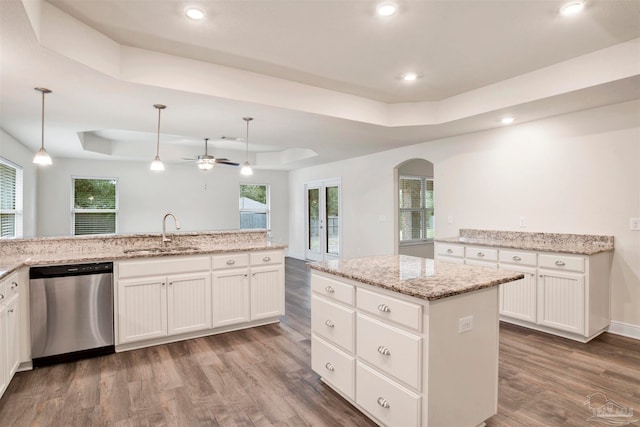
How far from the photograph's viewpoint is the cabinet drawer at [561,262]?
327 centimetres

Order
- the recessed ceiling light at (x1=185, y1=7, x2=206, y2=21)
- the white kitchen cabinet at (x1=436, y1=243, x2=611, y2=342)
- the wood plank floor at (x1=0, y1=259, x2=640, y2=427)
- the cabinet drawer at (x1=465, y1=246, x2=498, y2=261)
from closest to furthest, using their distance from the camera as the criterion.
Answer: the wood plank floor at (x1=0, y1=259, x2=640, y2=427)
the recessed ceiling light at (x1=185, y1=7, x2=206, y2=21)
the white kitchen cabinet at (x1=436, y1=243, x2=611, y2=342)
the cabinet drawer at (x1=465, y1=246, x2=498, y2=261)

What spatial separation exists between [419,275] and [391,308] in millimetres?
357

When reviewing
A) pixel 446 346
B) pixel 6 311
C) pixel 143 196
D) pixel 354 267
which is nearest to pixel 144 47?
pixel 6 311

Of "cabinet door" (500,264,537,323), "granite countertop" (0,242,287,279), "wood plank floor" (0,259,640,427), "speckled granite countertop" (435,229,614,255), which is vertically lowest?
"wood plank floor" (0,259,640,427)

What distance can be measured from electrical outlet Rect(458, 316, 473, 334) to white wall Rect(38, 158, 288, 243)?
7.05 m

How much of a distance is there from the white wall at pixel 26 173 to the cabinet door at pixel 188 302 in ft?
10.4

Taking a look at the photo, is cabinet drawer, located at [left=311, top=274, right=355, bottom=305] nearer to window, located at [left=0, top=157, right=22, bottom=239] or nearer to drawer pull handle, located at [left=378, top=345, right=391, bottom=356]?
drawer pull handle, located at [left=378, top=345, right=391, bottom=356]

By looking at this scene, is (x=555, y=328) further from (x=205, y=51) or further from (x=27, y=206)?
(x=27, y=206)

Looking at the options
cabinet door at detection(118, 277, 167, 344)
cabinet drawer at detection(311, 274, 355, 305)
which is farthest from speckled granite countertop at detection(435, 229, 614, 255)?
cabinet door at detection(118, 277, 167, 344)

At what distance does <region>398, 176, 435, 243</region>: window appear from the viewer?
701cm

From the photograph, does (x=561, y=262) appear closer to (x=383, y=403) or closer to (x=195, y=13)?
(x=383, y=403)

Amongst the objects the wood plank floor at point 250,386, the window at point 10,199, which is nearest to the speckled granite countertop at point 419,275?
the wood plank floor at point 250,386

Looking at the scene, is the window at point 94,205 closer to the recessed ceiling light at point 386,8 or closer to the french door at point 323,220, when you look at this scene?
the french door at point 323,220

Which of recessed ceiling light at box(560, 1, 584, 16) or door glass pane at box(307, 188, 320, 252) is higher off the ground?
recessed ceiling light at box(560, 1, 584, 16)
